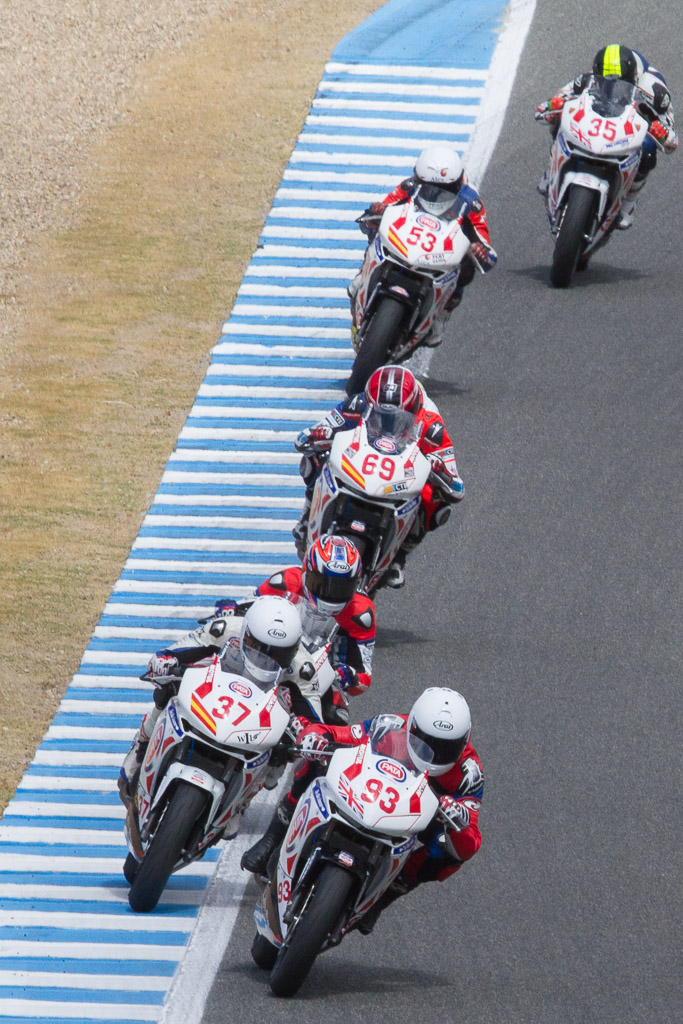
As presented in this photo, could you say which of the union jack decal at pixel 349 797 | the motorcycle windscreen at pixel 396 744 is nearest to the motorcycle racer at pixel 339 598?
the motorcycle windscreen at pixel 396 744

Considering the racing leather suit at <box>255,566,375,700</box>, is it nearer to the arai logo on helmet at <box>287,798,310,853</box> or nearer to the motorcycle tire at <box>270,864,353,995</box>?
the arai logo on helmet at <box>287,798,310,853</box>

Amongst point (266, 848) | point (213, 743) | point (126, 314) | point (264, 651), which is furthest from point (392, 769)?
point (126, 314)

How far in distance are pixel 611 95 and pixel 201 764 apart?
1059 cm

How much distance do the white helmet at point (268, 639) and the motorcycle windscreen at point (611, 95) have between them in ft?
31.5

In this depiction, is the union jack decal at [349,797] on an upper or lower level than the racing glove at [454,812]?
upper

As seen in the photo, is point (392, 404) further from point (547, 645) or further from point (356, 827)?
point (356, 827)

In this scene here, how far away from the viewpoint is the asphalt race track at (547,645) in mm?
9445

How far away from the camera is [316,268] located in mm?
18359

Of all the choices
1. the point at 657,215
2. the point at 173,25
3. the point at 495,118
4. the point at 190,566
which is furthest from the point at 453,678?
the point at 173,25

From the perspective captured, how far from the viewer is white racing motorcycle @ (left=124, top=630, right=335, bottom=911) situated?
363 inches

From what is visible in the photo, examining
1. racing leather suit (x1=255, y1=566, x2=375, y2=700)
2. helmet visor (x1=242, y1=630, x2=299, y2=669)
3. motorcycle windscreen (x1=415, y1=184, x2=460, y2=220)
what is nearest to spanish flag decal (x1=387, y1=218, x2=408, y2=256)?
motorcycle windscreen (x1=415, y1=184, x2=460, y2=220)

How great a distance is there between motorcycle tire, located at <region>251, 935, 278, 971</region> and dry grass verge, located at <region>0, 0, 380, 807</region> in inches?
119

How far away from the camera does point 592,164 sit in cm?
1725

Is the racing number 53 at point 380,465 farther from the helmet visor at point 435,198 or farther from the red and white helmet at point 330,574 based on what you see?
the helmet visor at point 435,198
